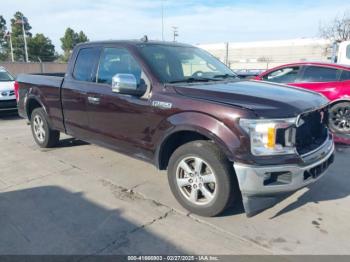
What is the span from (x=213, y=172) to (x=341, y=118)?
5119 millimetres

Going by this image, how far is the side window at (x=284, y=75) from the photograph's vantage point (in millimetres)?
7807

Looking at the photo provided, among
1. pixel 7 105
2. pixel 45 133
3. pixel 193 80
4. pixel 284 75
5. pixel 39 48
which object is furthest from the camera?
pixel 39 48

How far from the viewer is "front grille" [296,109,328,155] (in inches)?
131

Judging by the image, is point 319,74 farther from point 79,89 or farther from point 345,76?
point 79,89

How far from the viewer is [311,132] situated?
3645mm

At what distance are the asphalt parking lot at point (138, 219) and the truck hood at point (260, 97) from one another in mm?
1170

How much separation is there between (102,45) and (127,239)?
9.35ft

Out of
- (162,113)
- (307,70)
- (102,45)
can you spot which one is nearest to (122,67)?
(102,45)

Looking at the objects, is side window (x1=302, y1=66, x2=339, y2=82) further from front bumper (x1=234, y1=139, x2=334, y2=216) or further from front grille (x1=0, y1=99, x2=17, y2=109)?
front grille (x1=0, y1=99, x2=17, y2=109)

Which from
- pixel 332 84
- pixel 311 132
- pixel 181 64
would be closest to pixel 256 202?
pixel 311 132

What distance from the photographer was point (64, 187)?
439cm

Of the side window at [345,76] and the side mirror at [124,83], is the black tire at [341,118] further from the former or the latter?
the side mirror at [124,83]

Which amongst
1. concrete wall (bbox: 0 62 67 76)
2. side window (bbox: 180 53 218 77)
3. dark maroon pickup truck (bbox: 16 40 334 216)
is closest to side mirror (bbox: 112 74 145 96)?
dark maroon pickup truck (bbox: 16 40 334 216)

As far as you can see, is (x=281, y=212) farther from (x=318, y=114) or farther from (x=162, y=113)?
(x=162, y=113)
